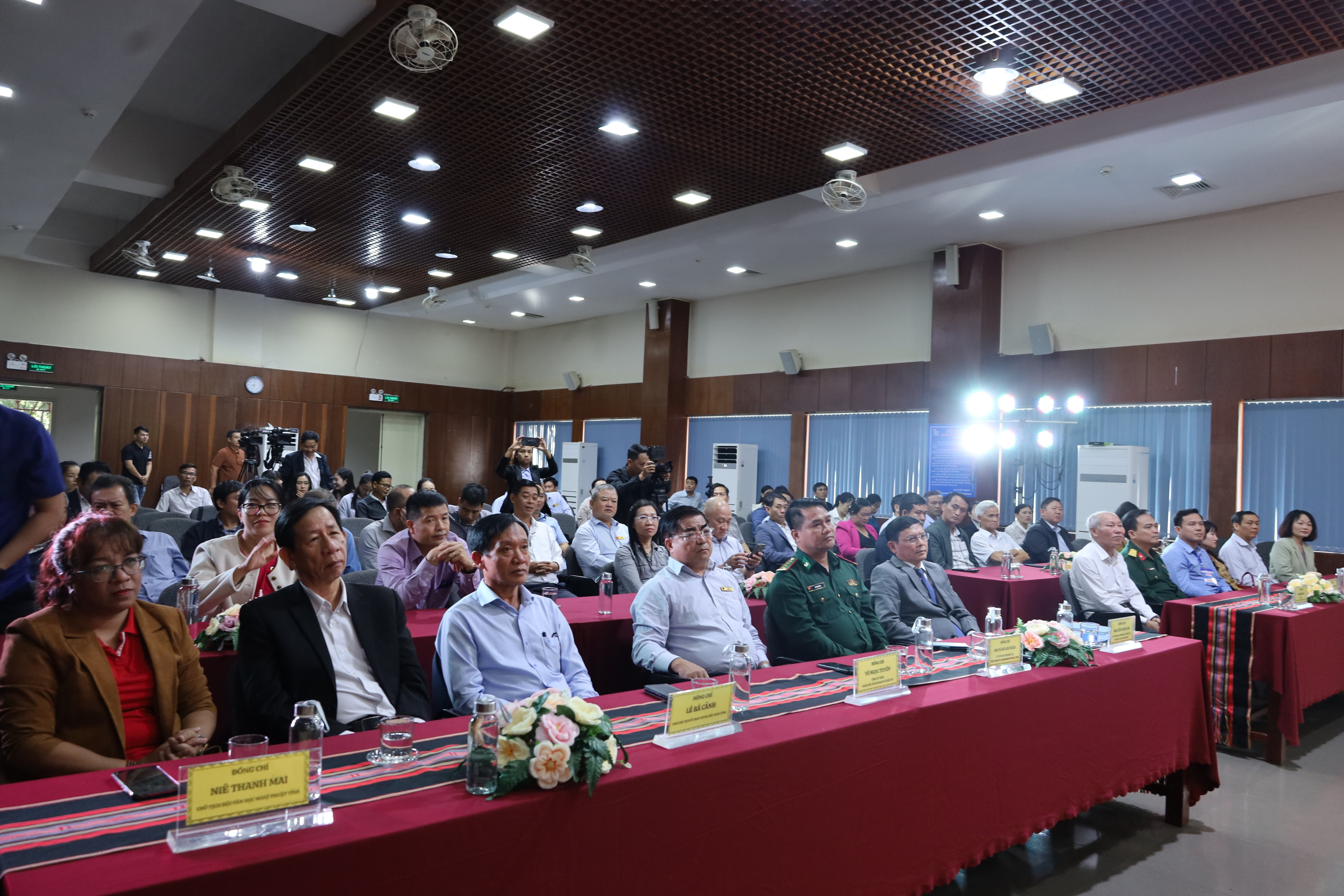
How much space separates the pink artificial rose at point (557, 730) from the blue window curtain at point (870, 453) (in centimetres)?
877

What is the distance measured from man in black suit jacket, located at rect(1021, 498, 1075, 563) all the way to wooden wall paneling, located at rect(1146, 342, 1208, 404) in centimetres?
→ 159

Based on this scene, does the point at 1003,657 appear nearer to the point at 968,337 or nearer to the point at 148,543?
the point at 148,543

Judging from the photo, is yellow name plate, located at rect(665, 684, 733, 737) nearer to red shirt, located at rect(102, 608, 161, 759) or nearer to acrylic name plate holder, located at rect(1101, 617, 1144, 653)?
red shirt, located at rect(102, 608, 161, 759)

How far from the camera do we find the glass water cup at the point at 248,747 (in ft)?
4.94

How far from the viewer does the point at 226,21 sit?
6.13 metres

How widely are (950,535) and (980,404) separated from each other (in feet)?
10.5

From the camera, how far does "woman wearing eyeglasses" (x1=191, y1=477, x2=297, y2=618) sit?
123 inches

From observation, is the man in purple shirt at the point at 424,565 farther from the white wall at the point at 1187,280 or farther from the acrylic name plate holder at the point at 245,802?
the white wall at the point at 1187,280

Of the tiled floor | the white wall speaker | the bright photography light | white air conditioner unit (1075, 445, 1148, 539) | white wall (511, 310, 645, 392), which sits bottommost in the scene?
the tiled floor

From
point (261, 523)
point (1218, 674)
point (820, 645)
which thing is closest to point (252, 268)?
point (261, 523)

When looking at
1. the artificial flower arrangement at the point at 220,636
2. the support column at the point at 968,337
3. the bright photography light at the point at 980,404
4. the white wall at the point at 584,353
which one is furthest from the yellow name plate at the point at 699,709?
the white wall at the point at 584,353

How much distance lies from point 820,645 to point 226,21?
6067 mm

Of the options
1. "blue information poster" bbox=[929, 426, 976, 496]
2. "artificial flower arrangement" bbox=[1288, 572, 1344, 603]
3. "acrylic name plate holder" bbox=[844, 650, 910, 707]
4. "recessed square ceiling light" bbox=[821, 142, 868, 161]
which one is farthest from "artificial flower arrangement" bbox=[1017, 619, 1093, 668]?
"blue information poster" bbox=[929, 426, 976, 496]

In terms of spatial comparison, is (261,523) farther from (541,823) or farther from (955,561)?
(955,561)
